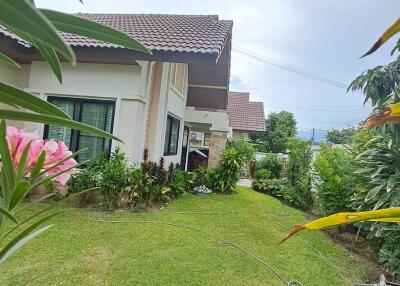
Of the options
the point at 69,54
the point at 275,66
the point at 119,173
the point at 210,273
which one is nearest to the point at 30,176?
the point at 69,54

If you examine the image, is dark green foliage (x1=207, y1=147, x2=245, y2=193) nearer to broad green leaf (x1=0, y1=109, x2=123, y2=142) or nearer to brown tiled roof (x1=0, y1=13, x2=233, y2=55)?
brown tiled roof (x1=0, y1=13, x2=233, y2=55)

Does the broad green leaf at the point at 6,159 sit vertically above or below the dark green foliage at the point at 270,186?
above

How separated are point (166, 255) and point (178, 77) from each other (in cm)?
690

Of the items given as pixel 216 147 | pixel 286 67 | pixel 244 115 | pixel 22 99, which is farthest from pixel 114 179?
pixel 286 67

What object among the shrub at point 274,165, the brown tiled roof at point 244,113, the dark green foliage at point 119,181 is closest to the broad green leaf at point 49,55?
the dark green foliage at point 119,181

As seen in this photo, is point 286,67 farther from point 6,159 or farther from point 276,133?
point 6,159

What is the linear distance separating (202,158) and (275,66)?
43.7 feet

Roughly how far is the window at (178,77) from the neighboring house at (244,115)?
11.5 m

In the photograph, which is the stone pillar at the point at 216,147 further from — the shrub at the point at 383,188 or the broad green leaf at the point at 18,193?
the broad green leaf at the point at 18,193

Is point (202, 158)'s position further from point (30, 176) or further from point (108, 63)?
point (30, 176)

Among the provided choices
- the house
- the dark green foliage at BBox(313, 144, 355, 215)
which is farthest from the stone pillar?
the house

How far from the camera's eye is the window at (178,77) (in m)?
9.42

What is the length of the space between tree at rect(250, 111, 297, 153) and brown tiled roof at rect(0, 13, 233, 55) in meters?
18.7

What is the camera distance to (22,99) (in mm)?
571
